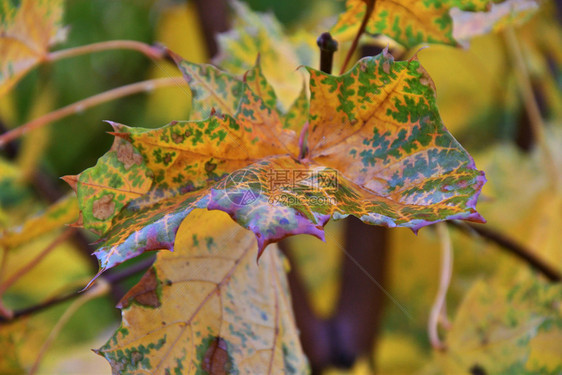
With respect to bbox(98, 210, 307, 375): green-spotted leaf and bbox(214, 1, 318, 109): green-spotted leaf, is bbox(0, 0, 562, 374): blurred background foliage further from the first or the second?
bbox(98, 210, 307, 375): green-spotted leaf

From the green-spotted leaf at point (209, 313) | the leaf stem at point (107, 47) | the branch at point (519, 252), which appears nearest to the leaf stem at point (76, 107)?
the leaf stem at point (107, 47)

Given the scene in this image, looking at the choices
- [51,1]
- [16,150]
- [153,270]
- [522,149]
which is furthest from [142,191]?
Result: [522,149]

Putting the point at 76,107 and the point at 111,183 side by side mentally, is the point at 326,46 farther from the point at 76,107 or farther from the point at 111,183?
the point at 76,107

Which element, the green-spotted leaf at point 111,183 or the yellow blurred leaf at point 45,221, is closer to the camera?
the green-spotted leaf at point 111,183

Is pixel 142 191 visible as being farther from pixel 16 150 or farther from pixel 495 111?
pixel 495 111

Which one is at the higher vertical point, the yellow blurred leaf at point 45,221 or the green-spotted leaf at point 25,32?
the green-spotted leaf at point 25,32

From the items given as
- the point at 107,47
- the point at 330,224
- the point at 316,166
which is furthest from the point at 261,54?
the point at 330,224

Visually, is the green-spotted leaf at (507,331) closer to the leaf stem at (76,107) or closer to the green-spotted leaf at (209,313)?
the green-spotted leaf at (209,313)

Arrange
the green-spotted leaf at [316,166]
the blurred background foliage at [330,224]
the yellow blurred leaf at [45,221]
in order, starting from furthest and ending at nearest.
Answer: the blurred background foliage at [330,224] < the yellow blurred leaf at [45,221] < the green-spotted leaf at [316,166]
